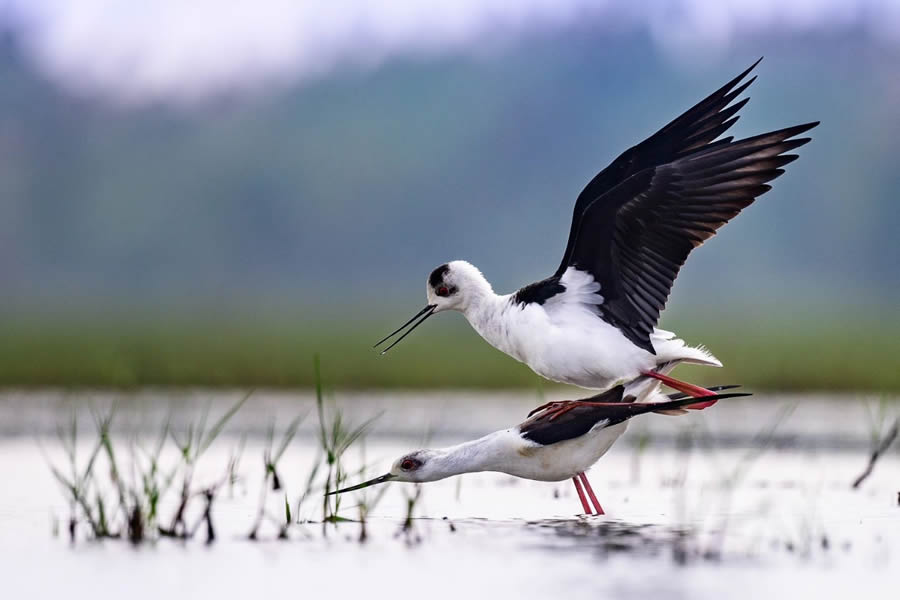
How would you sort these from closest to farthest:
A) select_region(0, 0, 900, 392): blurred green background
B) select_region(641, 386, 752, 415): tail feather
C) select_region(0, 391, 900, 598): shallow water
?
select_region(0, 391, 900, 598): shallow water
select_region(641, 386, 752, 415): tail feather
select_region(0, 0, 900, 392): blurred green background

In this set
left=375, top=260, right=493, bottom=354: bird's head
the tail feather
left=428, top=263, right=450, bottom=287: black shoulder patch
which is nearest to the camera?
the tail feather

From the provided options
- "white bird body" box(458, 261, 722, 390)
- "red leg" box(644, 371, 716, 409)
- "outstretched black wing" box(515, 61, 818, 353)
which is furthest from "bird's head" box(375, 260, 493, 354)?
"red leg" box(644, 371, 716, 409)

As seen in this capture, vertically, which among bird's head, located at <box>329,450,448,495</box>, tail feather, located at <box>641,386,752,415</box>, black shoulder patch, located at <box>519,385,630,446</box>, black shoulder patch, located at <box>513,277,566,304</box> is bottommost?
bird's head, located at <box>329,450,448,495</box>

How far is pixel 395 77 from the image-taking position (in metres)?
150

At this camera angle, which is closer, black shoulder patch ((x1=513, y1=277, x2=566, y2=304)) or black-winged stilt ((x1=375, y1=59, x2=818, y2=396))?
black-winged stilt ((x1=375, y1=59, x2=818, y2=396))

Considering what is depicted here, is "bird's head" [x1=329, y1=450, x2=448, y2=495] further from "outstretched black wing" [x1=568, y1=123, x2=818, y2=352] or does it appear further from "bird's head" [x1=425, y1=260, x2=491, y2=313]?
"outstretched black wing" [x1=568, y1=123, x2=818, y2=352]

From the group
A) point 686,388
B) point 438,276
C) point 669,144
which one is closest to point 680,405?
point 686,388

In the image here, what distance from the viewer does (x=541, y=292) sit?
287 inches

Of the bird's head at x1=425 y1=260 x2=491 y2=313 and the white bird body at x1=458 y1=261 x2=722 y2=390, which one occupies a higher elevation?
the bird's head at x1=425 y1=260 x2=491 y2=313

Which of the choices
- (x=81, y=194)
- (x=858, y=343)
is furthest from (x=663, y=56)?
(x=858, y=343)

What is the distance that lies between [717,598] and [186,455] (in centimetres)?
220

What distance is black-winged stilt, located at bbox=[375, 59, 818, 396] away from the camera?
7.08 meters

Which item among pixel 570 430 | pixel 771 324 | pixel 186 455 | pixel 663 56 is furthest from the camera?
pixel 663 56

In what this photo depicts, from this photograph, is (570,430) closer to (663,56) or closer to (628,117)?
(628,117)
